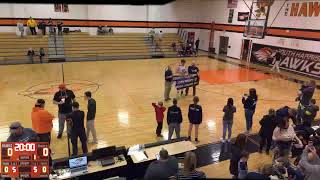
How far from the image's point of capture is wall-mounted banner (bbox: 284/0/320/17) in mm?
17641

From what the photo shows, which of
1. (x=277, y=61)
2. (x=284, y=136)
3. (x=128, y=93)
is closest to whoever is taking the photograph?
(x=284, y=136)

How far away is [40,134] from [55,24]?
67.8ft

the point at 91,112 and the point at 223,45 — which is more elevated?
the point at 223,45

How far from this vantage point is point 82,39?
25.6 metres

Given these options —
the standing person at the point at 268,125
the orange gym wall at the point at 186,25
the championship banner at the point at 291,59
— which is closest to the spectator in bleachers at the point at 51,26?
the orange gym wall at the point at 186,25

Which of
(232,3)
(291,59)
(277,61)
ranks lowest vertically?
(277,61)

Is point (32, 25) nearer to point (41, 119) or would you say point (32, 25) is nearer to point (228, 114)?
point (41, 119)

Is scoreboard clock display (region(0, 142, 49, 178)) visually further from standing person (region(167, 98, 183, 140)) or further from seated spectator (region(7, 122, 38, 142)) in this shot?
standing person (region(167, 98, 183, 140))

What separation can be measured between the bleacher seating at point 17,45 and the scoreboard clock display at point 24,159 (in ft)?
61.8

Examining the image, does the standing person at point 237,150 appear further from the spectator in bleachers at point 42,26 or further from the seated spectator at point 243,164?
the spectator in bleachers at point 42,26

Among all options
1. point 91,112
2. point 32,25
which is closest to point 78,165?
point 91,112

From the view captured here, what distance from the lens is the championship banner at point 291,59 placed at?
1814cm

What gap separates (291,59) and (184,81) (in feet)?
35.8

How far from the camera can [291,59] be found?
64.5ft
